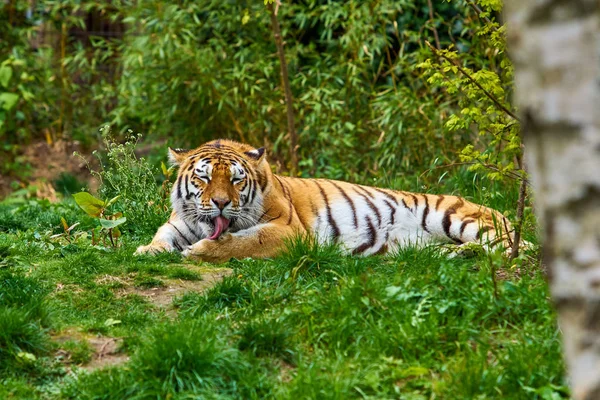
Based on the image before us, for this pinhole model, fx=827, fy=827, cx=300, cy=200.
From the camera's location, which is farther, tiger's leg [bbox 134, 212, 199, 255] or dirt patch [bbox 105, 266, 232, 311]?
tiger's leg [bbox 134, 212, 199, 255]

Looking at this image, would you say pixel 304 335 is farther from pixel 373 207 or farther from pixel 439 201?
pixel 439 201

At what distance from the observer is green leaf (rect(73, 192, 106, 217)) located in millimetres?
5652

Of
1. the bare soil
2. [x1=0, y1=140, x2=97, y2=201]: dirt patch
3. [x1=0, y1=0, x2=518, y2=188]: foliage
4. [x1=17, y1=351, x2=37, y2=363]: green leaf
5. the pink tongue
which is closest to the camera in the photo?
[x1=17, y1=351, x2=37, y2=363]: green leaf

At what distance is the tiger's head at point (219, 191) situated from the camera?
5699 mm

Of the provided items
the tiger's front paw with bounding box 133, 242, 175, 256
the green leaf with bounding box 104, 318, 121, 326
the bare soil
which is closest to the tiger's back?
the tiger's front paw with bounding box 133, 242, 175, 256

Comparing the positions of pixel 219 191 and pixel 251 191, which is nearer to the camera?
pixel 219 191

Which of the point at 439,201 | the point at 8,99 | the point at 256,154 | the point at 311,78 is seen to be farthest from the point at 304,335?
the point at 8,99

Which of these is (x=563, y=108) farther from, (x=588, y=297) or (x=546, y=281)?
(x=546, y=281)

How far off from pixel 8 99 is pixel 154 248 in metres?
6.38

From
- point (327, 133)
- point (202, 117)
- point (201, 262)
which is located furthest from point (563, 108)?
point (202, 117)

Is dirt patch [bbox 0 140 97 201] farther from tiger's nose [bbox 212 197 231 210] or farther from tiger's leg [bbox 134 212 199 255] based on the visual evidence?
tiger's nose [bbox 212 197 231 210]

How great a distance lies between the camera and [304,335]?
3926mm

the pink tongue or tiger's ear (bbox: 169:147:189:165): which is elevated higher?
tiger's ear (bbox: 169:147:189:165)

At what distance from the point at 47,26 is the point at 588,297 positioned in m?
11.3
